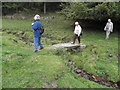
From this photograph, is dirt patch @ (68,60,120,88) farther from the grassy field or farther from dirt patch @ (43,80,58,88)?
dirt patch @ (43,80,58,88)

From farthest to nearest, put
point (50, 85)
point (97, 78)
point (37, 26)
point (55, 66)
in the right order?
point (37, 26) < point (97, 78) < point (55, 66) < point (50, 85)

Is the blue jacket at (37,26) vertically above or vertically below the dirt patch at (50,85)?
above

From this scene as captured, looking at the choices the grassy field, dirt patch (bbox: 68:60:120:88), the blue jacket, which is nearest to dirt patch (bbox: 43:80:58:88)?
the grassy field

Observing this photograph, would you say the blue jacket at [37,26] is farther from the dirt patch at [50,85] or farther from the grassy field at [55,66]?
the dirt patch at [50,85]

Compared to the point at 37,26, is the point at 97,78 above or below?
below

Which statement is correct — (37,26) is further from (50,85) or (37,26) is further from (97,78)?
(97,78)

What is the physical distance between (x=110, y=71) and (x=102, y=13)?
1073cm

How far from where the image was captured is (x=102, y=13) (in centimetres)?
2112

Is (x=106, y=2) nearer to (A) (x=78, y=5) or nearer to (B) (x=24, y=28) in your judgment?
(A) (x=78, y=5)

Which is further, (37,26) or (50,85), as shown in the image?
(37,26)

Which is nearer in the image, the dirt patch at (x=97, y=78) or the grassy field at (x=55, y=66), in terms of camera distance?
the grassy field at (x=55, y=66)

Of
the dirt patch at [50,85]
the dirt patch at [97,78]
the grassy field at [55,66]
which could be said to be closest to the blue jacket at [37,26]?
the grassy field at [55,66]

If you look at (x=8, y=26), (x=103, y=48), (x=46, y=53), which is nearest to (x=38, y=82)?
(x=46, y=53)

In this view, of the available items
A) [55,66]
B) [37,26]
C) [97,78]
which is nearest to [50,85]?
[55,66]
